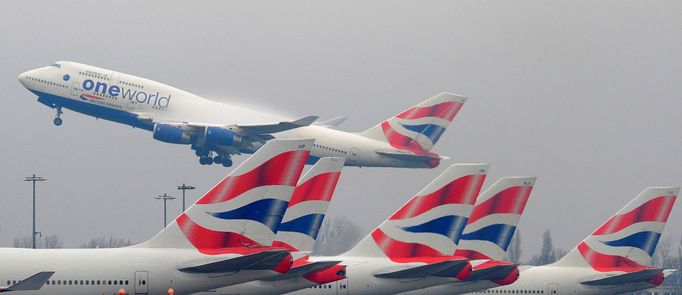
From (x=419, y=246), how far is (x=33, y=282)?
21.3m

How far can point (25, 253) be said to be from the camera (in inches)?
1719

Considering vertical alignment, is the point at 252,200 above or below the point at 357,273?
above

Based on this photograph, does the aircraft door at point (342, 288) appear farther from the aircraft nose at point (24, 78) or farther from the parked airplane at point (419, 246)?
the aircraft nose at point (24, 78)

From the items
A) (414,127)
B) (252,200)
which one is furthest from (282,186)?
(414,127)

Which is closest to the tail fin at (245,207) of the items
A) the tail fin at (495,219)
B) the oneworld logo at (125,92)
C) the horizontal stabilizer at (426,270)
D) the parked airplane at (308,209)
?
the parked airplane at (308,209)

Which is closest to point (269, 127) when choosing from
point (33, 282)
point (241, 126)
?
point (241, 126)

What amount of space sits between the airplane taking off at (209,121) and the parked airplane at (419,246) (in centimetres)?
4737

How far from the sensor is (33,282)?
41375 mm

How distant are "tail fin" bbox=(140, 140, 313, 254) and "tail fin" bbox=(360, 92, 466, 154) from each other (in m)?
63.2

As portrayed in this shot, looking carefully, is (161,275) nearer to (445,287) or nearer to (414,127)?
(445,287)

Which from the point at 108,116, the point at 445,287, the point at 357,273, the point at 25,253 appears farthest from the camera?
the point at 108,116

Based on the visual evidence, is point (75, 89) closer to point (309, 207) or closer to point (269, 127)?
point (269, 127)

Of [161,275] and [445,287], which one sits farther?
[445,287]

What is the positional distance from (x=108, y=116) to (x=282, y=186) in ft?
215
